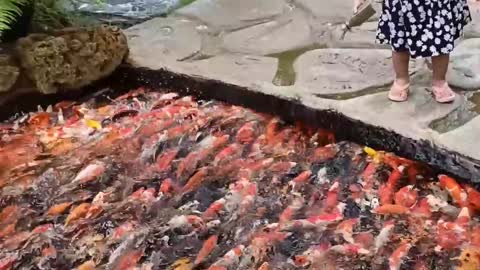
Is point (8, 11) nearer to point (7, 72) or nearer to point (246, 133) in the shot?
point (7, 72)

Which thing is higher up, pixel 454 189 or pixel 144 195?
pixel 454 189

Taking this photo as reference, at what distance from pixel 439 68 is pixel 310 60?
0.79 meters

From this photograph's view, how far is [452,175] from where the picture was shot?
3.40 metres

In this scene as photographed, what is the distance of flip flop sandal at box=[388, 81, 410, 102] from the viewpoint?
12.6 feet

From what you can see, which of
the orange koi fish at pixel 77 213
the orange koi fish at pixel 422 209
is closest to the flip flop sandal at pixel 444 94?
the orange koi fish at pixel 422 209

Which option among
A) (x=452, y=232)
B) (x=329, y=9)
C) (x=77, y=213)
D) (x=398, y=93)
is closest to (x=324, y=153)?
(x=398, y=93)

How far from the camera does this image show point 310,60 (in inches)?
172

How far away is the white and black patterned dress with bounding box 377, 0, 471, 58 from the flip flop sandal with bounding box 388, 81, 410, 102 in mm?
166

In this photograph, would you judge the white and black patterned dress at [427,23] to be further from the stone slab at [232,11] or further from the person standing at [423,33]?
the stone slab at [232,11]

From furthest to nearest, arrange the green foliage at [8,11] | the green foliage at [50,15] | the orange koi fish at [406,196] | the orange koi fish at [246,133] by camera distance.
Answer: the green foliage at [50,15] → the orange koi fish at [246,133] → the green foliage at [8,11] → the orange koi fish at [406,196]

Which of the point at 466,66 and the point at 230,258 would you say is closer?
the point at 230,258

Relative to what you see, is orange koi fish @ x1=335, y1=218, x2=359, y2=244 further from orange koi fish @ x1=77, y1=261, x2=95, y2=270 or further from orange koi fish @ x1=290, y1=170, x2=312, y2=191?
orange koi fish @ x1=77, y1=261, x2=95, y2=270

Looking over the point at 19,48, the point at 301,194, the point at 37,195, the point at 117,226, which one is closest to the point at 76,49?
the point at 19,48

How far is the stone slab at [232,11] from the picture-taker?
5020 mm
